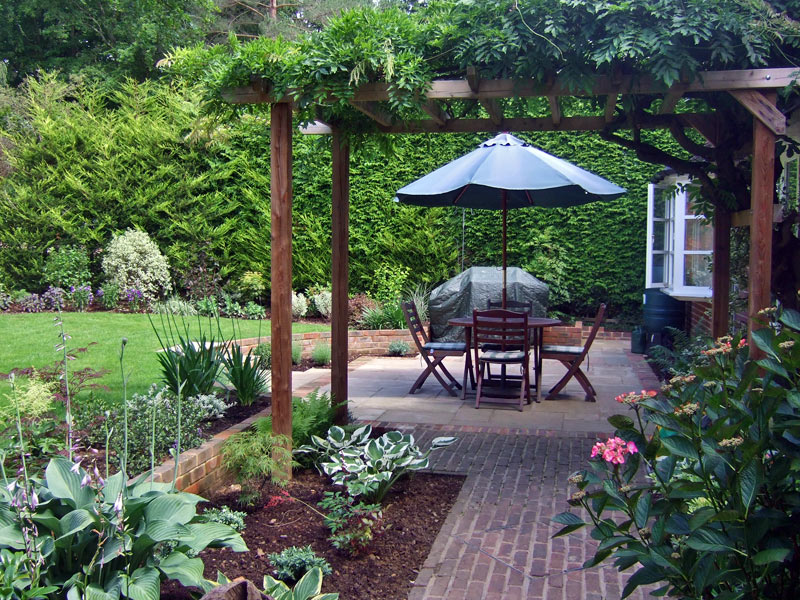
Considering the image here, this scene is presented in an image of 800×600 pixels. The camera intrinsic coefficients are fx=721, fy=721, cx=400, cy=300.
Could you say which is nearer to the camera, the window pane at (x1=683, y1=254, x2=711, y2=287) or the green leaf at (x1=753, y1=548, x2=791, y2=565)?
the green leaf at (x1=753, y1=548, x2=791, y2=565)

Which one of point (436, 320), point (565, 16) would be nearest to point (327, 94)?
point (565, 16)

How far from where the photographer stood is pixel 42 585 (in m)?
2.49

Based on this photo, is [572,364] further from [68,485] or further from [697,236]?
[68,485]

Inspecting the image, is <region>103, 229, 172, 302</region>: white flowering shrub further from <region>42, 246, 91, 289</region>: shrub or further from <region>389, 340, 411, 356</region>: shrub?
<region>389, 340, 411, 356</region>: shrub

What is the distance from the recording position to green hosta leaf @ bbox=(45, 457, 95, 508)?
2.59m

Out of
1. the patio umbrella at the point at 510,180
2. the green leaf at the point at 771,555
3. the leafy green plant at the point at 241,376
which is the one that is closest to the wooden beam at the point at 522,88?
the patio umbrella at the point at 510,180

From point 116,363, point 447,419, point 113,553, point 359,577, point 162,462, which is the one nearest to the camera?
point 113,553

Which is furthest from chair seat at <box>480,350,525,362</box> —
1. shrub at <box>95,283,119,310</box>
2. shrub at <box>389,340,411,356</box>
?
shrub at <box>95,283,119,310</box>

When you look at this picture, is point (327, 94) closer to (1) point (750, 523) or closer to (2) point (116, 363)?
(1) point (750, 523)

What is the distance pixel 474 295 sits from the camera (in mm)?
9555

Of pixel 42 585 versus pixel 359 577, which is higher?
pixel 42 585

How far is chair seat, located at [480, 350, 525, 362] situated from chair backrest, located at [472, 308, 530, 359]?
0.07 metres

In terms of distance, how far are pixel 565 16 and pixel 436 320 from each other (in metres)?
6.41

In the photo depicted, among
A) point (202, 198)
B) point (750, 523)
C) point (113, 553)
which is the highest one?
point (202, 198)
